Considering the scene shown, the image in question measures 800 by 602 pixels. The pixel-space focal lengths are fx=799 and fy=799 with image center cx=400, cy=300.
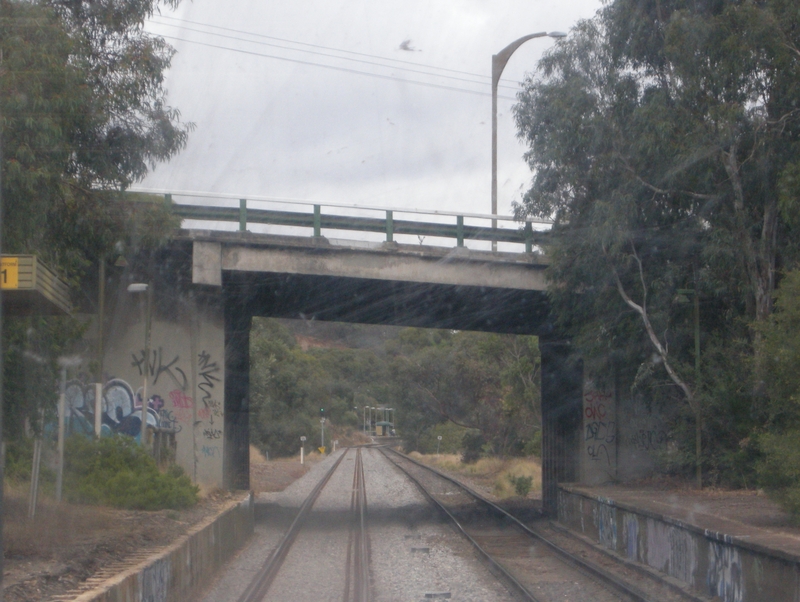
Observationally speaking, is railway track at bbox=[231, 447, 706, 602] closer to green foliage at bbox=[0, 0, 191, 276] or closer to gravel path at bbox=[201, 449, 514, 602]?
gravel path at bbox=[201, 449, 514, 602]

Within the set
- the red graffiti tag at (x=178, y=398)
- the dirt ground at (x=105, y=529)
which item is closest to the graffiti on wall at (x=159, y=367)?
the red graffiti tag at (x=178, y=398)

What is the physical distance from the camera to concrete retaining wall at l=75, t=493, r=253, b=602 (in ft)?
24.3

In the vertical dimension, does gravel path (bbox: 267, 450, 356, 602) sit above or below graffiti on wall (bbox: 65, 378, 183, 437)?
below

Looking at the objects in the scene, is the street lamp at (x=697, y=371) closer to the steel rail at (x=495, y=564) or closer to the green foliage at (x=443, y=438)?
the steel rail at (x=495, y=564)

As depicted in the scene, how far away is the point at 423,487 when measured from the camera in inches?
1281

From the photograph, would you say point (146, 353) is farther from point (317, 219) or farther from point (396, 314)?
point (396, 314)

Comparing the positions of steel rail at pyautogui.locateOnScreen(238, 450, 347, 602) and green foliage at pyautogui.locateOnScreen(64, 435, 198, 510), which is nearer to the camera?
steel rail at pyautogui.locateOnScreen(238, 450, 347, 602)

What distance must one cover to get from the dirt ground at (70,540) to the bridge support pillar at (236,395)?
6130mm

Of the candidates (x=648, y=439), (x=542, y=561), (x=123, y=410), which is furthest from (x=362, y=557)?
(x=648, y=439)

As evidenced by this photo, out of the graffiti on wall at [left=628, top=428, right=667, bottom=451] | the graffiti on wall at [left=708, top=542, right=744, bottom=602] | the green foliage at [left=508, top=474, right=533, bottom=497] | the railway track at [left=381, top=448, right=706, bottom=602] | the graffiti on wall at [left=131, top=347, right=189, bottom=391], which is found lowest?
the green foliage at [left=508, top=474, right=533, bottom=497]

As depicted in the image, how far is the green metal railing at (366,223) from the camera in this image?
17.6 m

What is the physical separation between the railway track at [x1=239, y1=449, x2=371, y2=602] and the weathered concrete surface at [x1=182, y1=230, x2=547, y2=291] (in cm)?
610

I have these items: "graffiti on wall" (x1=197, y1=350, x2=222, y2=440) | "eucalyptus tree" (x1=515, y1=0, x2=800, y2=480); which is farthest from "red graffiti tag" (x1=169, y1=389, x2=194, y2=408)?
"eucalyptus tree" (x1=515, y1=0, x2=800, y2=480)

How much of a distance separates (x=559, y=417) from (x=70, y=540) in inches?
631
